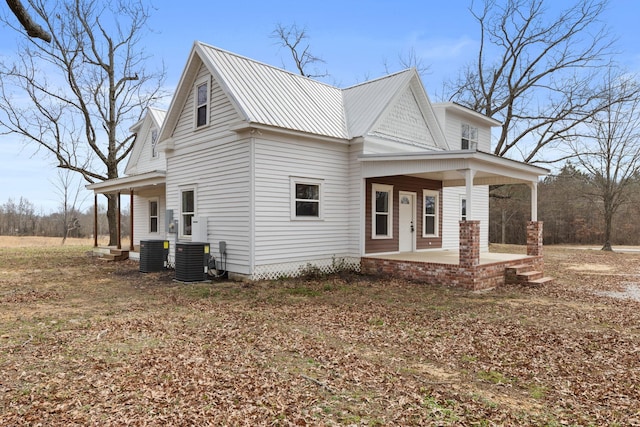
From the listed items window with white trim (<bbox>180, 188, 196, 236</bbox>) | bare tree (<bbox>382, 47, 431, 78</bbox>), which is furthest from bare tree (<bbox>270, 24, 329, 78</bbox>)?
window with white trim (<bbox>180, 188, 196, 236</bbox>)

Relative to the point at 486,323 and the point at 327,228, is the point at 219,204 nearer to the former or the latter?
the point at 327,228

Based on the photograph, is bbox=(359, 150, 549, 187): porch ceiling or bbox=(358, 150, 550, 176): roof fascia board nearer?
bbox=(358, 150, 550, 176): roof fascia board

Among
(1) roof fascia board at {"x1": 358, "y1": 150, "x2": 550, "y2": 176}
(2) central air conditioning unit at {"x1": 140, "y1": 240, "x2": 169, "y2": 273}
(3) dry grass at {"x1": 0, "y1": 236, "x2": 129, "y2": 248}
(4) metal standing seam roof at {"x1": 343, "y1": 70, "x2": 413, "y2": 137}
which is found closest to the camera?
(1) roof fascia board at {"x1": 358, "y1": 150, "x2": 550, "y2": 176}

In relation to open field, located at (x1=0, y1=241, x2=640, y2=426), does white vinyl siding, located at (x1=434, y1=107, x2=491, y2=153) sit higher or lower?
higher

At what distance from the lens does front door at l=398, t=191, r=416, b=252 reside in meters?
14.3

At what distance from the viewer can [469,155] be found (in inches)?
394

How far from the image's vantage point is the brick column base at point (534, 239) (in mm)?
13148

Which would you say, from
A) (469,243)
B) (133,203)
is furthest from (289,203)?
(133,203)

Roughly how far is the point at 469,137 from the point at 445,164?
8994 millimetres

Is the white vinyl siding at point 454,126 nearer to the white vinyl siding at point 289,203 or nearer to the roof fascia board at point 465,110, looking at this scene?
the roof fascia board at point 465,110

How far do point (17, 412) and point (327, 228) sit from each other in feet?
30.1

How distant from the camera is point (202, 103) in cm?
Answer: 1233

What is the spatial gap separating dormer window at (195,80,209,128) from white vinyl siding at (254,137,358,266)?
8.74 feet

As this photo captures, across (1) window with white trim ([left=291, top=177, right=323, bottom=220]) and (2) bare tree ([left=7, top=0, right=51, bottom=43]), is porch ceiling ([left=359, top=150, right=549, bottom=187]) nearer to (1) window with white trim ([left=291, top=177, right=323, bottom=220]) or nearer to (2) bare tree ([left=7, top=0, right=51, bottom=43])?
(1) window with white trim ([left=291, top=177, right=323, bottom=220])
